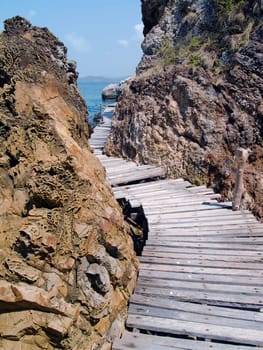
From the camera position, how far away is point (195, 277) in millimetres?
6742

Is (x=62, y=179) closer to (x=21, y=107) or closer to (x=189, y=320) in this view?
(x=21, y=107)

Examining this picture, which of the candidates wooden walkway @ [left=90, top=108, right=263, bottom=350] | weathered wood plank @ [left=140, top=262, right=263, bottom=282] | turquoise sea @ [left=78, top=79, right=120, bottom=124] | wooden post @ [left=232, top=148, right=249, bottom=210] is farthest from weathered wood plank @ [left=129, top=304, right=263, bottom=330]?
turquoise sea @ [left=78, top=79, right=120, bottom=124]

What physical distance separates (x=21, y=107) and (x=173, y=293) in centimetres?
361

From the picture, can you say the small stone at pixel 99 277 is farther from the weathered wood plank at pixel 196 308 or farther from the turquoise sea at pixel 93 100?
the turquoise sea at pixel 93 100

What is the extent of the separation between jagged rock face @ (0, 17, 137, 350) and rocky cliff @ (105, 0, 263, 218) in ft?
20.3

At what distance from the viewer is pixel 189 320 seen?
561 centimetres

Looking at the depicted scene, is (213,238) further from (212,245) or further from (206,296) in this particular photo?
(206,296)

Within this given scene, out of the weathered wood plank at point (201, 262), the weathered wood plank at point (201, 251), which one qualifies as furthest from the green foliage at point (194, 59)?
the weathered wood plank at point (201, 262)

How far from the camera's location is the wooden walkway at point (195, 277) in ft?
17.5

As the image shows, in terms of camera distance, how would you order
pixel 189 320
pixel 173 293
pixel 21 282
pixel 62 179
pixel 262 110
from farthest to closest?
pixel 262 110 → pixel 173 293 → pixel 189 320 → pixel 62 179 → pixel 21 282

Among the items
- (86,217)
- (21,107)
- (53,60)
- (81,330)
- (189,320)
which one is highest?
(53,60)

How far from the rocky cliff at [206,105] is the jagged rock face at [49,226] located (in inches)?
244

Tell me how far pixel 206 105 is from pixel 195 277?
686 centimetres

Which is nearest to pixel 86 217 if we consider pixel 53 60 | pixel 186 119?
pixel 53 60
